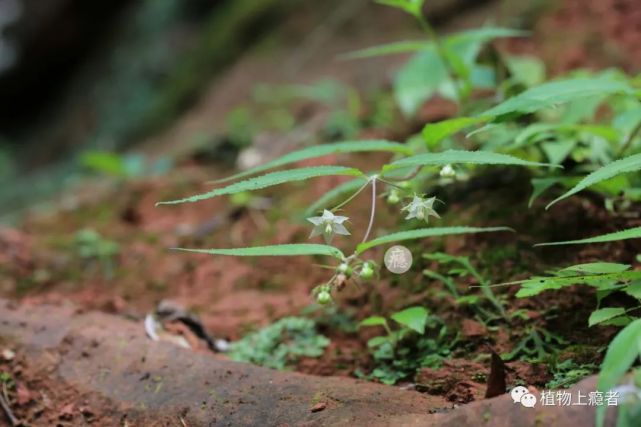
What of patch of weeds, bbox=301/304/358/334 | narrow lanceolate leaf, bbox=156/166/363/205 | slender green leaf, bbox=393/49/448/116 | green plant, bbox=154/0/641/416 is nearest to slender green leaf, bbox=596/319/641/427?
green plant, bbox=154/0/641/416

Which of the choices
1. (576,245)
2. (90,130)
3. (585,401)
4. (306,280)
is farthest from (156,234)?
(90,130)

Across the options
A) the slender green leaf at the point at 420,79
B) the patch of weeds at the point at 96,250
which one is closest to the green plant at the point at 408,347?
the slender green leaf at the point at 420,79

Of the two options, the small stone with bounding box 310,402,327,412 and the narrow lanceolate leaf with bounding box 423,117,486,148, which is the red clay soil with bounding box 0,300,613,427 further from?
the narrow lanceolate leaf with bounding box 423,117,486,148

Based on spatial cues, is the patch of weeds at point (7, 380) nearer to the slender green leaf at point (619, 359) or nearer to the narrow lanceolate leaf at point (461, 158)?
the narrow lanceolate leaf at point (461, 158)

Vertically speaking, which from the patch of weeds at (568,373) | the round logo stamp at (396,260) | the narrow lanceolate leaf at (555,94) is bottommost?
the patch of weeds at (568,373)

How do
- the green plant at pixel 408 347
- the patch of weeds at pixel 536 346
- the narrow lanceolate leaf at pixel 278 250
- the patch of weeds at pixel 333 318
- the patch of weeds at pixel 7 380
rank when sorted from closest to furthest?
the narrow lanceolate leaf at pixel 278 250, the patch of weeds at pixel 536 346, the green plant at pixel 408 347, the patch of weeds at pixel 7 380, the patch of weeds at pixel 333 318

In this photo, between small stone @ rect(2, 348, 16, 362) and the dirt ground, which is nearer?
the dirt ground

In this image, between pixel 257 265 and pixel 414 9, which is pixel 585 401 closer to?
pixel 414 9

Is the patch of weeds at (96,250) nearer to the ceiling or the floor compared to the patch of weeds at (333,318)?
nearer to the floor
